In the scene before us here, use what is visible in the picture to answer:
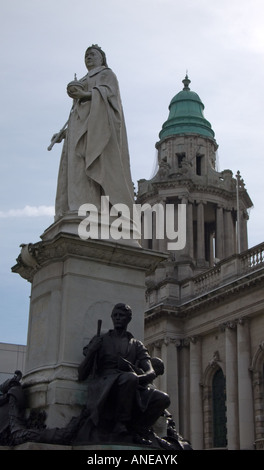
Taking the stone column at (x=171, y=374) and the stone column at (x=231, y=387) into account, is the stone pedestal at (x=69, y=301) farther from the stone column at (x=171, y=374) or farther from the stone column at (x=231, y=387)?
the stone column at (x=171, y=374)

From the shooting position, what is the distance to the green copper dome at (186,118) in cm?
5119

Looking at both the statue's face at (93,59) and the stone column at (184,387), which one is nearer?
the statue's face at (93,59)

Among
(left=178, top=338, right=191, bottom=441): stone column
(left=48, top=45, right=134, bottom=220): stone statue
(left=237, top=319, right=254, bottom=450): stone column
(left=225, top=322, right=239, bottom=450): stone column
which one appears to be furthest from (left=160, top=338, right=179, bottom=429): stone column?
(left=48, top=45, right=134, bottom=220): stone statue

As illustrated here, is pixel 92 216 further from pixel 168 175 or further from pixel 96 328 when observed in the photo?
pixel 168 175

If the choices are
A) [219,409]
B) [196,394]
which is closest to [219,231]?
[196,394]

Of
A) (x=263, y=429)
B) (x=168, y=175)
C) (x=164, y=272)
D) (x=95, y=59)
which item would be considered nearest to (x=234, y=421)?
(x=263, y=429)

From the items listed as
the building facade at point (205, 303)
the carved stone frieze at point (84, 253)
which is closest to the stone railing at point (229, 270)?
the building facade at point (205, 303)

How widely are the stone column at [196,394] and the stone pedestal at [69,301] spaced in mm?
27363

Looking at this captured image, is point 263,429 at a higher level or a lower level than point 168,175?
lower

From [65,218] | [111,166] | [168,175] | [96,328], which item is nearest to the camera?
[96,328]

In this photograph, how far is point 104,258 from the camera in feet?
29.3

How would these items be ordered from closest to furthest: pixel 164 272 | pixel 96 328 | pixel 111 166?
pixel 96 328 < pixel 111 166 < pixel 164 272

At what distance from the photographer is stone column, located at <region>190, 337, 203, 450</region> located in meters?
35.0
